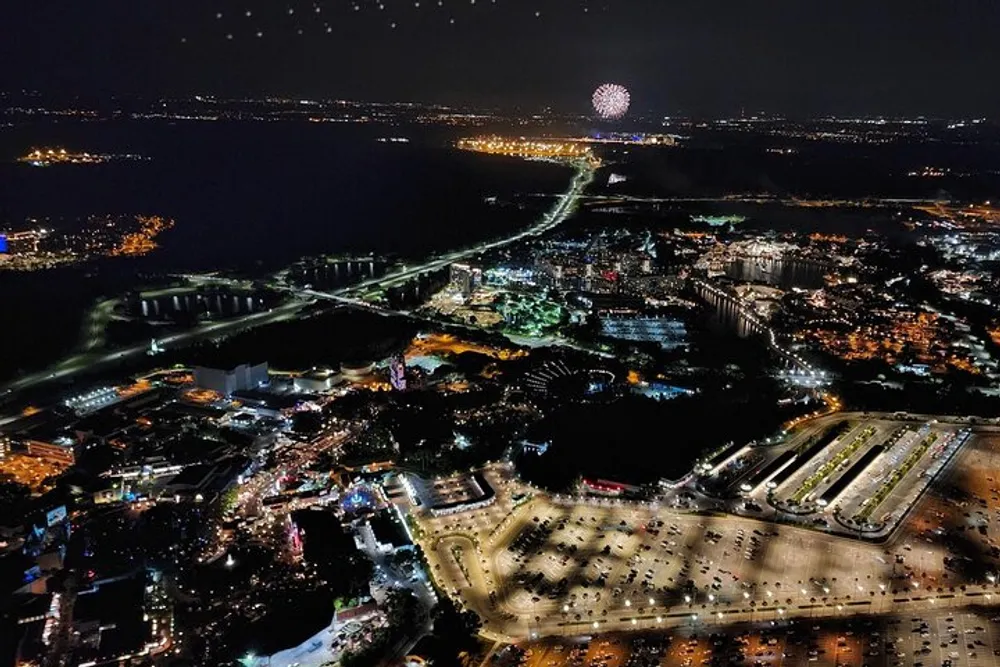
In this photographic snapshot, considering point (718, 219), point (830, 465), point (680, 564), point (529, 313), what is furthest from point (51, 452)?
point (718, 219)

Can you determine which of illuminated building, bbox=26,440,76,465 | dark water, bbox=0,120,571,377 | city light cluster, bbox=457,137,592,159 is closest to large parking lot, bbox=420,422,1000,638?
illuminated building, bbox=26,440,76,465

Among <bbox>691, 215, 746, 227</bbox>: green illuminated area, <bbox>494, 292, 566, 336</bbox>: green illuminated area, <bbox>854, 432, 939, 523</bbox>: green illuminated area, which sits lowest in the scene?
<bbox>854, 432, 939, 523</bbox>: green illuminated area

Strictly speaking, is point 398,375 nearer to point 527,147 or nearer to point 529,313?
point 529,313

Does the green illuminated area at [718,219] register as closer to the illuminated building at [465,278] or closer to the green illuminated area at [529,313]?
the illuminated building at [465,278]

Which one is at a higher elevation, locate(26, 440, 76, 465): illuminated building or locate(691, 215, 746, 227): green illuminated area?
locate(691, 215, 746, 227): green illuminated area

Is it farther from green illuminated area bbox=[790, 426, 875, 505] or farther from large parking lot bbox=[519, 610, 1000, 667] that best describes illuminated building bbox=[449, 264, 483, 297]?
large parking lot bbox=[519, 610, 1000, 667]

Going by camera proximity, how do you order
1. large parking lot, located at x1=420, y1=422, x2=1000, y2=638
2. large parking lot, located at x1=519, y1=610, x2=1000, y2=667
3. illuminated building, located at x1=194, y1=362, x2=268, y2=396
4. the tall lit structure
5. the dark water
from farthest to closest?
the dark water, the tall lit structure, illuminated building, located at x1=194, y1=362, x2=268, y2=396, large parking lot, located at x1=420, y1=422, x2=1000, y2=638, large parking lot, located at x1=519, y1=610, x2=1000, y2=667

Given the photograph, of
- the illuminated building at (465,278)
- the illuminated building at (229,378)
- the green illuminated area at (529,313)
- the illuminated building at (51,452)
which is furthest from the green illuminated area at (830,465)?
the illuminated building at (465,278)

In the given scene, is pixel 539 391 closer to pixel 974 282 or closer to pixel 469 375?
pixel 469 375

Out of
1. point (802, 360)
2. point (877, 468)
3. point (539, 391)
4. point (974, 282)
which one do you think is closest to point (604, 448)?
point (539, 391)
